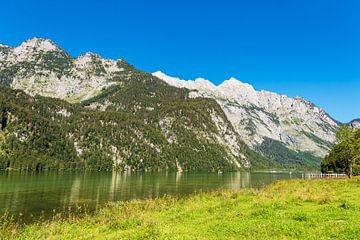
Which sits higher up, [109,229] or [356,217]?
[356,217]

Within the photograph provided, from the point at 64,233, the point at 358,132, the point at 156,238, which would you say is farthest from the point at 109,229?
the point at 358,132

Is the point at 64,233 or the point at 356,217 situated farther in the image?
the point at 64,233

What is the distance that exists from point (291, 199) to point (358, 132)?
87970mm

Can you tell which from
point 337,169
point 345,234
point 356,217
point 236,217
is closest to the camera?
point 345,234

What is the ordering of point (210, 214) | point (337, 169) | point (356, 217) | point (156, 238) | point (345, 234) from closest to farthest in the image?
point (345, 234) → point (156, 238) → point (356, 217) → point (210, 214) → point (337, 169)

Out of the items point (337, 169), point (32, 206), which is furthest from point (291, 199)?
point (337, 169)

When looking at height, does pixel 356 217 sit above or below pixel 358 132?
below

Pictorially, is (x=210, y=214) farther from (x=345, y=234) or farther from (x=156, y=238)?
(x=345, y=234)

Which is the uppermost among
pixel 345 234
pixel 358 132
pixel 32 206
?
pixel 358 132

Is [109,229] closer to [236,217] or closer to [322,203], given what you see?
[236,217]

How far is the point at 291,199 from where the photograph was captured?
40.6 m

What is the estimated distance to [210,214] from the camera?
1407 inches

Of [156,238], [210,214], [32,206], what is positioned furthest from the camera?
[32,206]

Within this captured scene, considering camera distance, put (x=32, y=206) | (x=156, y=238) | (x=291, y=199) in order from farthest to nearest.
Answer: (x=32, y=206) → (x=291, y=199) → (x=156, y=238)
